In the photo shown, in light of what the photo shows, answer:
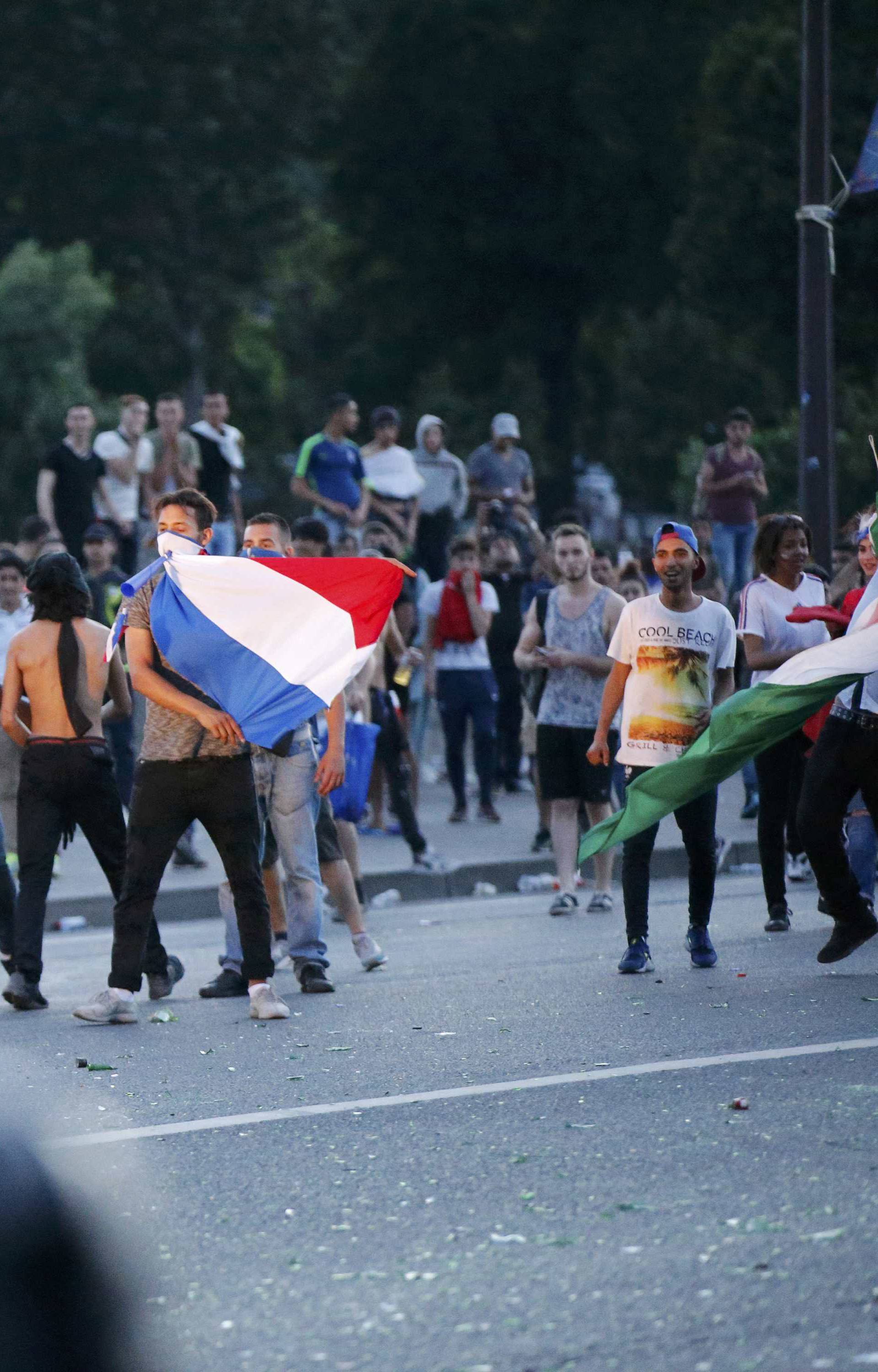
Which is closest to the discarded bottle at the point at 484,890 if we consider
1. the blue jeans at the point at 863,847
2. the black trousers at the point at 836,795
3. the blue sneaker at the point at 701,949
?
the blue jeans at the point at 863,847

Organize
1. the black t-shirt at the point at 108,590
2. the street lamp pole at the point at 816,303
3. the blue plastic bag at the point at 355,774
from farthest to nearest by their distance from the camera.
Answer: the black t-shirt at the point at 108,590
the street lamp pole at the point at 816,303
the blue plastic bag at the point at 355,774

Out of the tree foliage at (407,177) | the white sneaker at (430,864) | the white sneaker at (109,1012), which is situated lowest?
the white sneaker at (430,864)

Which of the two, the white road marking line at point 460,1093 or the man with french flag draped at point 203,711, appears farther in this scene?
the man with french flag draped at point 203,711

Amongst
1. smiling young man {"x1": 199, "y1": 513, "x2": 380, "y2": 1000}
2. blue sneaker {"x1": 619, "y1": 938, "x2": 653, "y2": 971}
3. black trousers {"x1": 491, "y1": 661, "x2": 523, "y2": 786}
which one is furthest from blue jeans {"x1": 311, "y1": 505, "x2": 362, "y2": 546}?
blue sneaker {"x1": 619, "y1": 938, "x2": 653, "y2": 971}

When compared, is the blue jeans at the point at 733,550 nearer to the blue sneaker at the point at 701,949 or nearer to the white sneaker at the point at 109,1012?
the blue sneaker at the point at 701,949

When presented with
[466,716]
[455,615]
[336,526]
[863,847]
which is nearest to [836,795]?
[863,847]

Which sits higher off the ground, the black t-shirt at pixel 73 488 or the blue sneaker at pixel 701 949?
the black t-shirt at pixel 73 488

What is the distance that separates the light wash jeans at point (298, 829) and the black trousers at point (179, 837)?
19.9 inches

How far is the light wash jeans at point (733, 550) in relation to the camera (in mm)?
19734

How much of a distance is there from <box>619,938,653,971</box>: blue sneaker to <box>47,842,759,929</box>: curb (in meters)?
4.10

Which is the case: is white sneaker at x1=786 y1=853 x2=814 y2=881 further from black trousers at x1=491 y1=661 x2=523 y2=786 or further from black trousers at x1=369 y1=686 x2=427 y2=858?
black trousers at x1=491 y1=661 x2=523 y2=786

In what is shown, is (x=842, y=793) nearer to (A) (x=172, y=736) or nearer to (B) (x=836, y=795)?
(B) (x=836, y=795)

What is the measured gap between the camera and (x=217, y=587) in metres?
8.59

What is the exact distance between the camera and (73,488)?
1744cm
